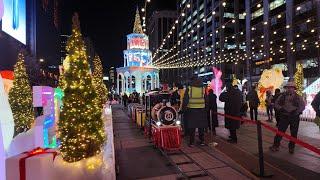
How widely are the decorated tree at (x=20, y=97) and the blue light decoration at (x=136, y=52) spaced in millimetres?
25641

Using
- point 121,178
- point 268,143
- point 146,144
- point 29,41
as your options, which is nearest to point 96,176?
point 121,178

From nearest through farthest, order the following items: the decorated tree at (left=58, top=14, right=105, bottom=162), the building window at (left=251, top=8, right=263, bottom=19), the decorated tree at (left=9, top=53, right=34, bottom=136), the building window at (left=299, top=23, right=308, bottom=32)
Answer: the decorated tree at (left=58, top=14, right=105, bottom=162), the decorated tree at (left=9, top=53, right=34, bottom=136), the building window at (left=299, top=23, right=308, bottom=32), the building window at (left=251, top=8, right=263, bottom=19)

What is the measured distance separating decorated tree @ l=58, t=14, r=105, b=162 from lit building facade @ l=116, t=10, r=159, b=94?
3183 cm

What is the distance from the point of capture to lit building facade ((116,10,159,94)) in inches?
1526

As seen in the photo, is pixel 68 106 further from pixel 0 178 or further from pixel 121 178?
pixel 0 178

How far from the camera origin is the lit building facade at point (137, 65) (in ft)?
127

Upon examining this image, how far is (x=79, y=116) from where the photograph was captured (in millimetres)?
6301

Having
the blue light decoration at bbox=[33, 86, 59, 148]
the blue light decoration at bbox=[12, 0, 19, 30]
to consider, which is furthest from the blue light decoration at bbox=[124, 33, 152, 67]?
the blue light decoration at bbox=[33, 86, 59, 148]

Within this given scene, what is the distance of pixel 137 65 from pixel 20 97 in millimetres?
26172

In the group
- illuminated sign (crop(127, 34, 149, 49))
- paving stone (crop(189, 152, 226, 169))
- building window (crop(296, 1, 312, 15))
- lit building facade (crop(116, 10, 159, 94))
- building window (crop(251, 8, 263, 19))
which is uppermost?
building window (crop(251, 8, 263, 19))

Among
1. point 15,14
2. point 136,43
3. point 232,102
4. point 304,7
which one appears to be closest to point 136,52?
point 136,43

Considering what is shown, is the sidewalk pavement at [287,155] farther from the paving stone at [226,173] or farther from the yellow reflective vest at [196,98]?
the yellow reflective vest at [196,98]

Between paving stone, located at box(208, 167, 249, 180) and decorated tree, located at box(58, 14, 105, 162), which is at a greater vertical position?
decorated tree, located at box(58, 14, 105, 162)

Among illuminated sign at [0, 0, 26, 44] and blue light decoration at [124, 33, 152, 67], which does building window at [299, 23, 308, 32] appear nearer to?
blue light decoration at [124, 33, 152, 67]
